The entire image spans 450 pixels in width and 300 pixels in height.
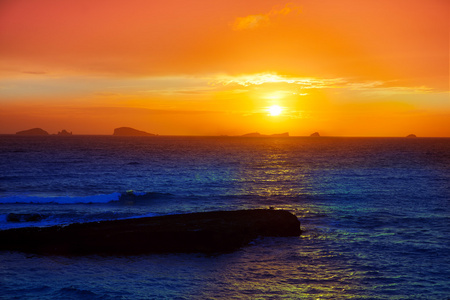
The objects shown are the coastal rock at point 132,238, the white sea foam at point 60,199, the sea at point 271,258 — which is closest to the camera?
the sea at point 271,258

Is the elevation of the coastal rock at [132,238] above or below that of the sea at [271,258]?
above

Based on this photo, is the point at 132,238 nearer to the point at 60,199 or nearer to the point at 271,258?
the point at 271,258

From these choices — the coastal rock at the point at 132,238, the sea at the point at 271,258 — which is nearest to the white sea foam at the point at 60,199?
the sea at the point at 271,258

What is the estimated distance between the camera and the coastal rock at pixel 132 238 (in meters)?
19.2

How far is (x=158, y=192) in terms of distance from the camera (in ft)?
136

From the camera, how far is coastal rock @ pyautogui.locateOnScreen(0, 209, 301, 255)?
63.1ft

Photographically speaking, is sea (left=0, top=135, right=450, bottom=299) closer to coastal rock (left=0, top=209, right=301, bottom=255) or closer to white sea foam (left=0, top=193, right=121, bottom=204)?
white sea foam (left=0, top=193, right=121, bottom=204)

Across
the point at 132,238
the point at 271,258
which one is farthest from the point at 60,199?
the point at 271,258

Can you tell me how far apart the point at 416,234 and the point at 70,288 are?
18480 millimetres

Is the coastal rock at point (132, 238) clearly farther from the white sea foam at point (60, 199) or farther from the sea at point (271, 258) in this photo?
the white sea foam at point (60, 199)

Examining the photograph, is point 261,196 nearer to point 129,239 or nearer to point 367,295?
point 129,239

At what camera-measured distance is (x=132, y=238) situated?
19578 millimetres

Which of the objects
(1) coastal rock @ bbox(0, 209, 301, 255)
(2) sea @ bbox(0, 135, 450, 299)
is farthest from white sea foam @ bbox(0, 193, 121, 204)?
(1) coastal rock @ bbox(0, 209, 301, 255)

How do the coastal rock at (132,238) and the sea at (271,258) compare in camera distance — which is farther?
the coastal rock at (132,238)
